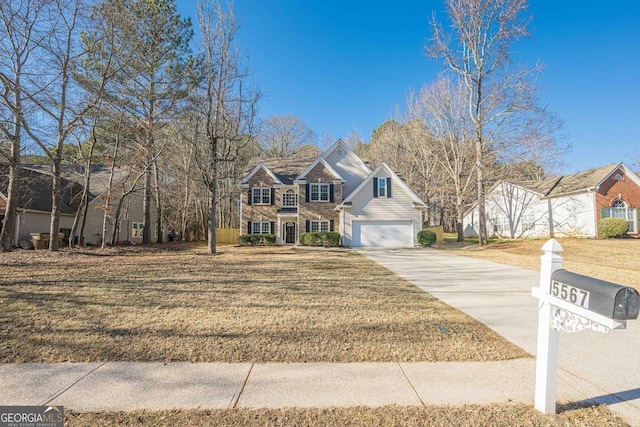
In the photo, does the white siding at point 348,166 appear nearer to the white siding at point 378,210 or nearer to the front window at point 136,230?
the white siding at point 378,210

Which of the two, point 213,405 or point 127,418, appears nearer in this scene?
point 127,418

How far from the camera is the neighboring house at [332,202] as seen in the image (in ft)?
68.4

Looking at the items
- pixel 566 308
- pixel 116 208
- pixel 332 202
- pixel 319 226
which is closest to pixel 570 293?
pixel 566 308

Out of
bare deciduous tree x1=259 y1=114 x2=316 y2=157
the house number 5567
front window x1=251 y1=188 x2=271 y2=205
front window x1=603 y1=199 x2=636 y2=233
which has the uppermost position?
bare deciduous tree x1=259 y1=114 x2=316 y2=157

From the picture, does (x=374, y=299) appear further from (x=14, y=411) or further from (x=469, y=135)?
(x=469, y=135)

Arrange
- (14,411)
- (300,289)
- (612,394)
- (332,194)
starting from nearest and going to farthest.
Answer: (14,411) → (612,394) → (300,289) → (332,194)

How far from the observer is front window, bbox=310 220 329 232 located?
22.3 meters

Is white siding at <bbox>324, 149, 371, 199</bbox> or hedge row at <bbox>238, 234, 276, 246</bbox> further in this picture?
white siding at <bbox>324, 149, 371, 199</bbox>

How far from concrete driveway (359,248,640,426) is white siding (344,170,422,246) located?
39.5ft

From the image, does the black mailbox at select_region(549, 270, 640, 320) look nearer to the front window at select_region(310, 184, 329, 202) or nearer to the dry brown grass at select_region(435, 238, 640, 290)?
the dry brown grass at select_region(435, 238, 640, 290)

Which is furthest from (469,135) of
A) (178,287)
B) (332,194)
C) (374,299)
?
(178,287)

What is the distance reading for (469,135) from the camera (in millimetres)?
23250

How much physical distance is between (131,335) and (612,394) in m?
5.44

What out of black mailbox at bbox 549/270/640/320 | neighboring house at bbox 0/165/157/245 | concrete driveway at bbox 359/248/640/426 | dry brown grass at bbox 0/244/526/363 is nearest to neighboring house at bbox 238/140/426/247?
neighboring house at bbox 0/165/157/245
